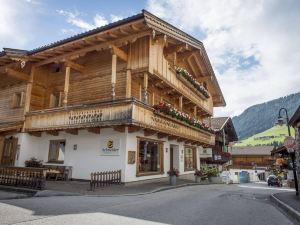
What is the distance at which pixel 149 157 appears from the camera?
655 inches

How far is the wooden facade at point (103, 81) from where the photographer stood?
13.6m

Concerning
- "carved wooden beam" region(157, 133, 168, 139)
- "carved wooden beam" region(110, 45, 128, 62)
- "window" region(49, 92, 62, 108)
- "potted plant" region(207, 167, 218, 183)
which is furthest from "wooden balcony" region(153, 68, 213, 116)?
"window" region(49, 92, 62, 108)

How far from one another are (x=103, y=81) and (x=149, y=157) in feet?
18.7

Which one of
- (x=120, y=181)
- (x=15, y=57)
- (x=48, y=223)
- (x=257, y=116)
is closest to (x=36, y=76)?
(x=15, y=57)

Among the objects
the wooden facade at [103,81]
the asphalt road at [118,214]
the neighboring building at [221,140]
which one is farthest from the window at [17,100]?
the neighboring building at [221,140]

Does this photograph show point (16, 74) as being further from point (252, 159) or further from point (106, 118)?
point (252, 159)

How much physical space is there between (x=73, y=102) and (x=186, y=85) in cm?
885

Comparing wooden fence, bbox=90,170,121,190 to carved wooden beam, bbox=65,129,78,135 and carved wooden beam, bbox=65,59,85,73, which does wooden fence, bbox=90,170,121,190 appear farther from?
carved wooden beam, bbox=65,59,85,73

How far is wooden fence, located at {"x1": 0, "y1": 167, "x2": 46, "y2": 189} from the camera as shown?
1057 centimetres

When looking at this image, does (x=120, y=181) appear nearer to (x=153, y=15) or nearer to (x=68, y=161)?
(x=68, y=161)

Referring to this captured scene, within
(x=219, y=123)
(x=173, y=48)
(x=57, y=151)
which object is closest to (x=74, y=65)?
(x=57, y=151)

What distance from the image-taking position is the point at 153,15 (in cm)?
1342

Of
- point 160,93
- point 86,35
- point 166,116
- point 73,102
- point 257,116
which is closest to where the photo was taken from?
point 86,35

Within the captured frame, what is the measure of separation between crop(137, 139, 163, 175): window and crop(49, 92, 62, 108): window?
7.13m
